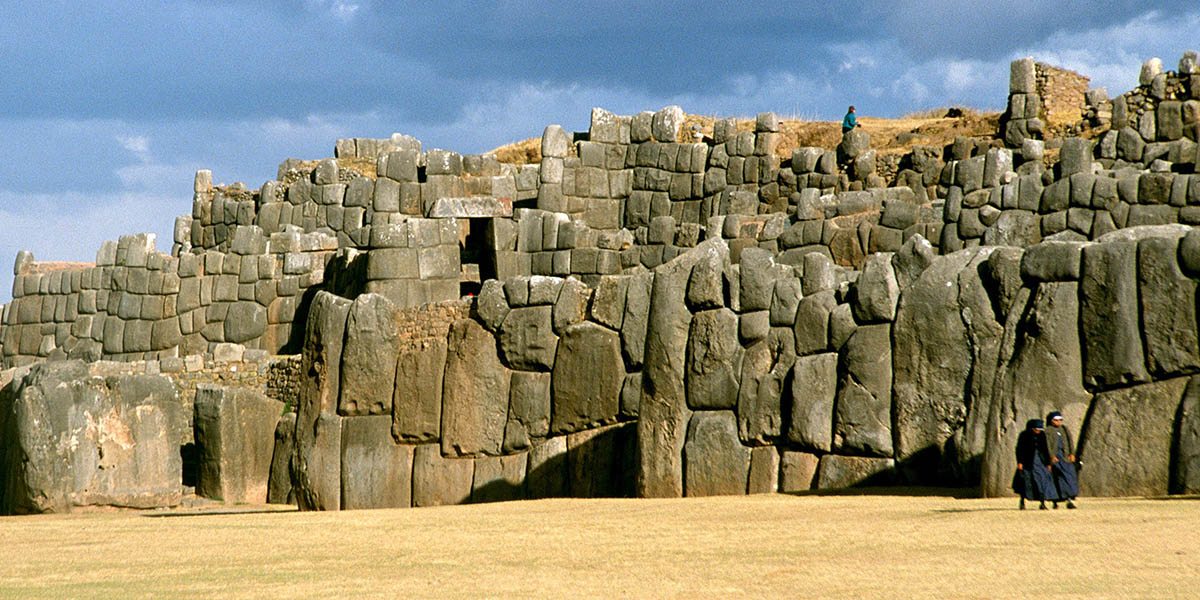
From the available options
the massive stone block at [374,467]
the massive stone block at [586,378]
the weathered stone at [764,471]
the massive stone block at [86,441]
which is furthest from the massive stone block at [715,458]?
the massive stone block at [86,441]

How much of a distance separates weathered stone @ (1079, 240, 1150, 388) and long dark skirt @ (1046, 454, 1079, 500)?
1159 millimetres

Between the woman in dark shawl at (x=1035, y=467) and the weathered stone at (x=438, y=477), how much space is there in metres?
7.47

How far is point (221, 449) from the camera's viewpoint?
790 inches

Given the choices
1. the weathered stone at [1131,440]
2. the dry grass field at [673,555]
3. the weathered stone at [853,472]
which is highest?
the weathered stone at [1131,440]

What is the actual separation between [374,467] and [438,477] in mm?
845

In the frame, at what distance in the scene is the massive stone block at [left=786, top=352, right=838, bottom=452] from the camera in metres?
13.8

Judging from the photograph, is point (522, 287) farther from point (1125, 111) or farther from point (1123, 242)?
point (1125, 111)

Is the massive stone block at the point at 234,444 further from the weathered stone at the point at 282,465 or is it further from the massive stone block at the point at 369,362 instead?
the massive stone block at the point at 369,362

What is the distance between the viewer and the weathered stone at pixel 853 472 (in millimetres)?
13422

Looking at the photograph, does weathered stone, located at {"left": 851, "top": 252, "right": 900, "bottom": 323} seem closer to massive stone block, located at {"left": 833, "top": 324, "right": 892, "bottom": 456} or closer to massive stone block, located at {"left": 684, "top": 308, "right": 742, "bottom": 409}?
massive stone block, located at {"left": 833, "top": 324, "right": 892, "bottom": 456}

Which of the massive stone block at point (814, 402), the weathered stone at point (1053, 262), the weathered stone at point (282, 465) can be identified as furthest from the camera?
the weathered stone at point (282, 465)

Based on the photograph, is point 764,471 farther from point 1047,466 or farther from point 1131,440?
point 1131,440

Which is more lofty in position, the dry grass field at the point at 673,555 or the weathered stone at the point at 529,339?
the weathered stone at the point at 529,339

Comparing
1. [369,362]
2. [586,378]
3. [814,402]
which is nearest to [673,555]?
[814,402]
